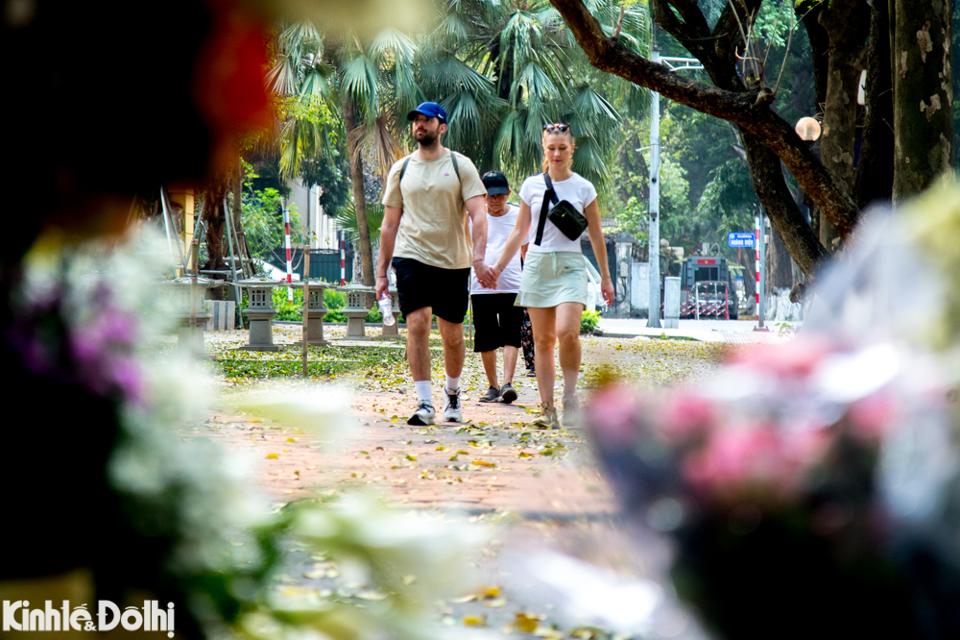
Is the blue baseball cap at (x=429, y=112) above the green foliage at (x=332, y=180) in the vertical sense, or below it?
below

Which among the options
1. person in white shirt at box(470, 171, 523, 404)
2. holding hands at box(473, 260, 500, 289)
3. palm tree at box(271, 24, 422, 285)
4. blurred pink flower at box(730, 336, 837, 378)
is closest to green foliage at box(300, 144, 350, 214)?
palm tree at box(271, 24, 422, 285)

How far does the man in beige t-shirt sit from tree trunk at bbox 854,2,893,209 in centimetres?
392

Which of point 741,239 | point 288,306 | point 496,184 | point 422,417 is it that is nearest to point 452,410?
point 422,417

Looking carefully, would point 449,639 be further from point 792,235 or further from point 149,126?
point 792,235

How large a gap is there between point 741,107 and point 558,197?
2.71m

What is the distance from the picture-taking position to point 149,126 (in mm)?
1159

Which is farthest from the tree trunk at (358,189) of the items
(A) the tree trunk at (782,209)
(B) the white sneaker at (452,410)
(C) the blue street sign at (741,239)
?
(C) the blue street sign at (741,239)

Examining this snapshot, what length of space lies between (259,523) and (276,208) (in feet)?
132

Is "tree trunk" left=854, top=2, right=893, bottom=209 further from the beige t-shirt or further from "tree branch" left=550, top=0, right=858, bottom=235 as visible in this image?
the beige t-shirt

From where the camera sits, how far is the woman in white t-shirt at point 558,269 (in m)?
7.86

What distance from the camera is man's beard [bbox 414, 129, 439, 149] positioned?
8109 mm

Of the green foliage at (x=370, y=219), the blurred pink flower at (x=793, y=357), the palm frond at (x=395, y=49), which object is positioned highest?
the palm frond at (x=395, y=49)

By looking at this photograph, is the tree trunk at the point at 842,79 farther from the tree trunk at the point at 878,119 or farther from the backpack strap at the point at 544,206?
the backpack strap at the point at 544,206

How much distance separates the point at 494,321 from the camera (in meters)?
10.4
